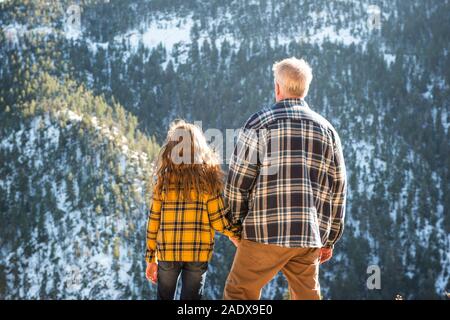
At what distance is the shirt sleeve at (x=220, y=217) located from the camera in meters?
4.40

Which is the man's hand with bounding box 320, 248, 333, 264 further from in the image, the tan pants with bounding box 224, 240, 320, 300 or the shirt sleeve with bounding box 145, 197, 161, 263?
the shirt sleeve with bounding box 145, 197, 161, 263

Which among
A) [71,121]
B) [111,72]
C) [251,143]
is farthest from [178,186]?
[111,72]

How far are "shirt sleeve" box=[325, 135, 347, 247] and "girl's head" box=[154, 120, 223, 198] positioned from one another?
3.51 ft

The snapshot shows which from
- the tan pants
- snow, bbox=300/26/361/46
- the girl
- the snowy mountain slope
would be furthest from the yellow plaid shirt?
snow, bbox=300/26/361/46

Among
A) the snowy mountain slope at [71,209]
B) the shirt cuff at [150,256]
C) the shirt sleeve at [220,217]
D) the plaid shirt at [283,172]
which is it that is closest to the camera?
the plaid shirt at [283,172]

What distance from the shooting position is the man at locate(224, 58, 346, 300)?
4043mm

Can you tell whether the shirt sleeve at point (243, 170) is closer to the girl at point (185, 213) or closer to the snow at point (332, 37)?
the girl at point (185, 213)

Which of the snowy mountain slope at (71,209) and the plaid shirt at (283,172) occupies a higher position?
the snowy mountain slope at (71,209)

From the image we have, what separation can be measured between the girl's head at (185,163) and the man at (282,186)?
33cm

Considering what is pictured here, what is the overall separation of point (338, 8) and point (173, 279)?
126m

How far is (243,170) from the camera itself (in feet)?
13.5

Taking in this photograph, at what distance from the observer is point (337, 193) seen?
14.3 feet

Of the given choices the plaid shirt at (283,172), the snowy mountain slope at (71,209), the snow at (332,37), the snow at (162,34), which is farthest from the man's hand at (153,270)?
the snow at (162,34)
